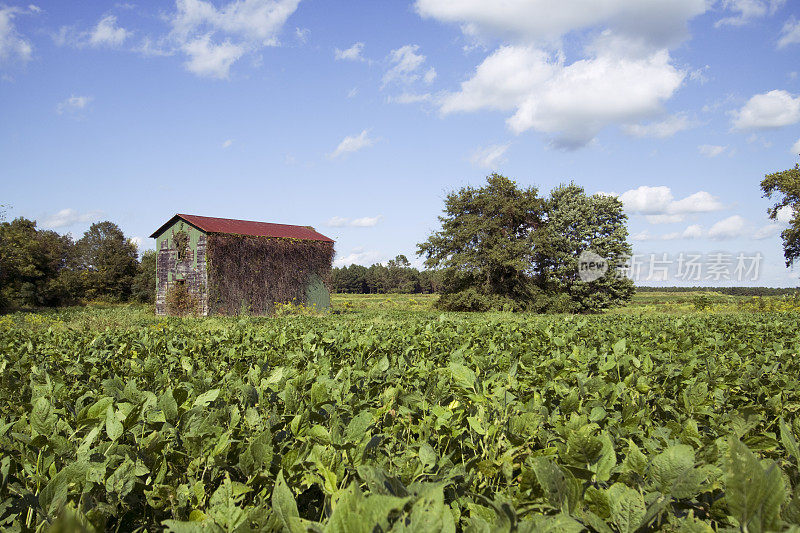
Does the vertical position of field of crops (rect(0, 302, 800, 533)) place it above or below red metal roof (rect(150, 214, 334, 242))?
below

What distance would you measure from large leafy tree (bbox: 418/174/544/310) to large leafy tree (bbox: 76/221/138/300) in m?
42.6

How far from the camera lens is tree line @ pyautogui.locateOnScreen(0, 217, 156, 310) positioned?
4131 cm

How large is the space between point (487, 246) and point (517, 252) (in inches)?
89.4

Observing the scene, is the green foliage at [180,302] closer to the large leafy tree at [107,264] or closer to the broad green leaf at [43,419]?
the broad green leaf at [43,419]

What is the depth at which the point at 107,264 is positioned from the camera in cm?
5791

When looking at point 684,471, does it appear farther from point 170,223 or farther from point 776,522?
point 170,223

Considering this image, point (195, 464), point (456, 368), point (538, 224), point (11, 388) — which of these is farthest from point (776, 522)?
point (538, 224)

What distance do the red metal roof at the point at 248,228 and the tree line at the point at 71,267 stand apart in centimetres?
2063

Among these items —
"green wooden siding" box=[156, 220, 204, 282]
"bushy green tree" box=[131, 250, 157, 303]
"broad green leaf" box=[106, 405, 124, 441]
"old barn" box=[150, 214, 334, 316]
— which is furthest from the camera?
"bushy green tree" box=[131, 250, 157, 303]

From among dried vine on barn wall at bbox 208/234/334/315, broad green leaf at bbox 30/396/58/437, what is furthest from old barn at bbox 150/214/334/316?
broad green leaf at bbox 30/396/58/437

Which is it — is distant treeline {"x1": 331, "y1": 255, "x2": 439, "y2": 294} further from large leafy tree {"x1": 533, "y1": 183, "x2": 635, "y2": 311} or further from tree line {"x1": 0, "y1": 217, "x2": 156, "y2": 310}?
large leafy tree {"x1": 533, "y1": 183, "x2": 635, "y2": 311}

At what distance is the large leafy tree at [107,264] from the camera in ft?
186

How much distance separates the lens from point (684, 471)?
3.88 feet

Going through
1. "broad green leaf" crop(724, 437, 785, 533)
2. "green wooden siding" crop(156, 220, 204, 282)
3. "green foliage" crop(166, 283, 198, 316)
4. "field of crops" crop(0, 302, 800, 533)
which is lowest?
"green foliage" crop(166, 283, 198, 316)
